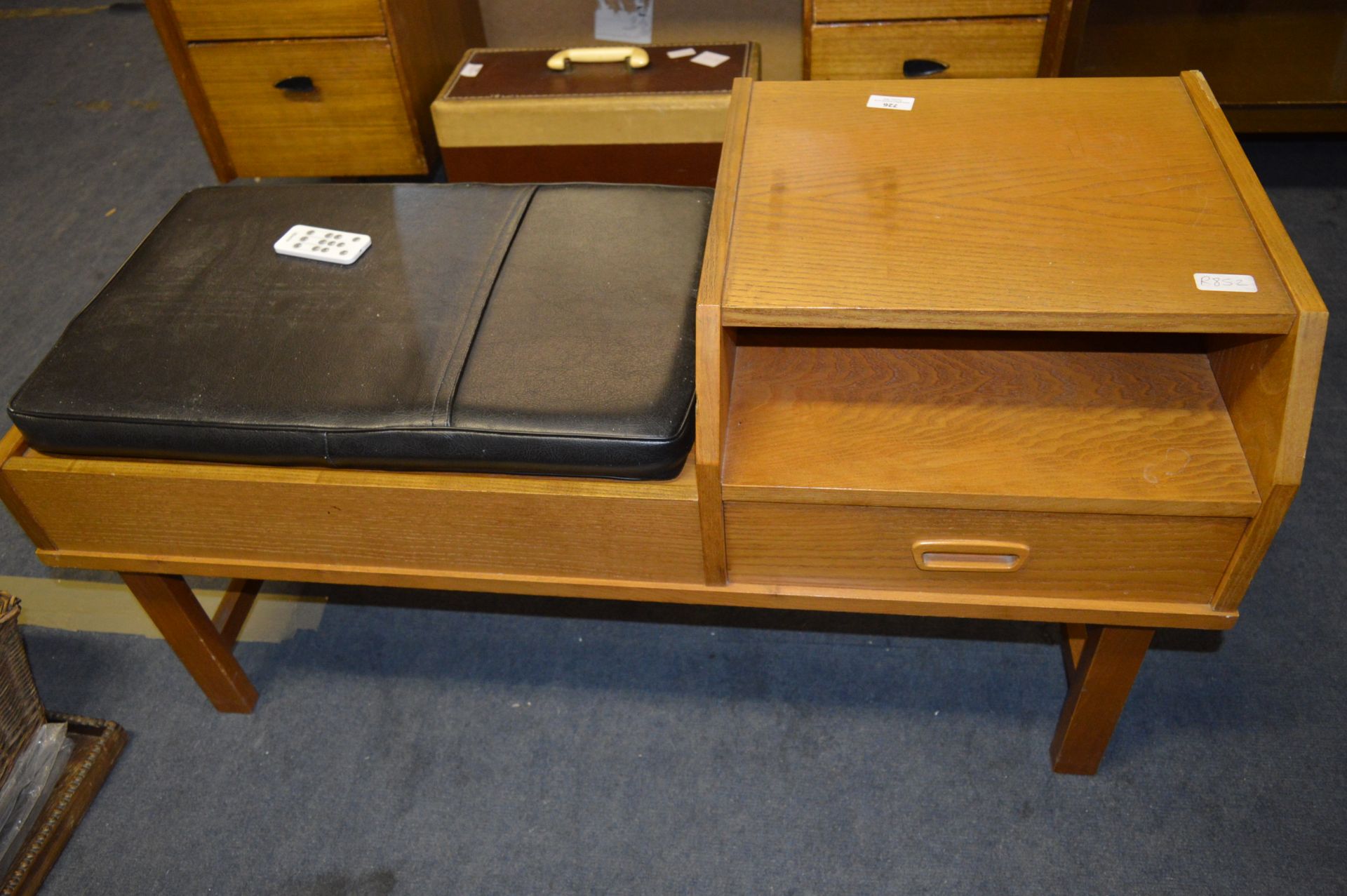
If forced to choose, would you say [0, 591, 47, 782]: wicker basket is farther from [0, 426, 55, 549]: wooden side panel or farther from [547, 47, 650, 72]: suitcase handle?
[547, 47, 650, 72]: suitcase handle

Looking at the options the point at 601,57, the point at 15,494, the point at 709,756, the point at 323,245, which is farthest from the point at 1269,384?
the point at 601,57

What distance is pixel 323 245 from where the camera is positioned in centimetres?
123

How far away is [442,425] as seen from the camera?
1.01 m

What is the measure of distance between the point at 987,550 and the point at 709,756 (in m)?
0.53

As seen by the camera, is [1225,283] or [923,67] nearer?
[1225,283]

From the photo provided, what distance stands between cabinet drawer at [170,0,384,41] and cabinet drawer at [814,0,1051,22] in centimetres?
87

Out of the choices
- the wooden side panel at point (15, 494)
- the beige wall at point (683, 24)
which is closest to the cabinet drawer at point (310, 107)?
the beige wall at point (683, 24)

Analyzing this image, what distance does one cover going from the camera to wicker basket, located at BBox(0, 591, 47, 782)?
1.24 m

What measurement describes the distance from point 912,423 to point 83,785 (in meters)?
1.15

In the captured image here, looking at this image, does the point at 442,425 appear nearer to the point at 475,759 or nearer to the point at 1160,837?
the point at 475,759

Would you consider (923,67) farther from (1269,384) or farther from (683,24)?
(1269,384)

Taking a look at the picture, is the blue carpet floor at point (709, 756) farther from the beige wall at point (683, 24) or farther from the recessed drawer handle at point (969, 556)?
the beige wall at point (683, 24)

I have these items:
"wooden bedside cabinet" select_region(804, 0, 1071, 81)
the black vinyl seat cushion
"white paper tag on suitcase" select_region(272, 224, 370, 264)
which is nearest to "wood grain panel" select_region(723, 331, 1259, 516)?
the black vinyl seat cushion

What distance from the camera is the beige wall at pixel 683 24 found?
2.28m
